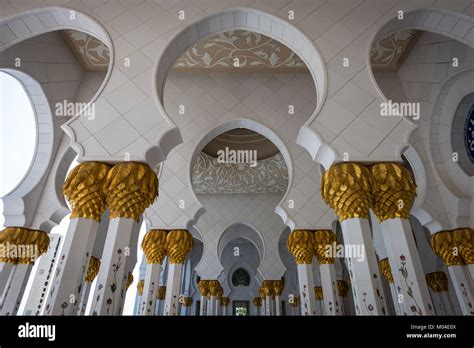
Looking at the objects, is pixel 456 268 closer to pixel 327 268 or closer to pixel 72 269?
pixel 327 268

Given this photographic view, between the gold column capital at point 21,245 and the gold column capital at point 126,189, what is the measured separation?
2797 mm

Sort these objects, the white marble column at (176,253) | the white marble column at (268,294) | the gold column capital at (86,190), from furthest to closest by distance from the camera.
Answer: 1. the white marble column at (268,294)
2. the white marble column at (176,253)
3. the gold column capital at (86,190)

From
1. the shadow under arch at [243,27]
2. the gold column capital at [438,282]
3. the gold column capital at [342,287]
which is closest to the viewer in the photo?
the shadow under arch at [243,27]

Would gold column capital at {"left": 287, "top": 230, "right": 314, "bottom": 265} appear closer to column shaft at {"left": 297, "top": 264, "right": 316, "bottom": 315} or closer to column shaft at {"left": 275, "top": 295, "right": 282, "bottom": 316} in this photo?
column shaft at {"left": 297, "top": 264, "right": 316, "bottom": 315}

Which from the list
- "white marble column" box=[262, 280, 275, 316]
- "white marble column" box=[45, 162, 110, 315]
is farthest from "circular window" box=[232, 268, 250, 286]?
"white marble column" box=[45, 162, 110, 315]

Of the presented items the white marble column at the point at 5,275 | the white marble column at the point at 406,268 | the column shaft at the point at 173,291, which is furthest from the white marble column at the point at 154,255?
the white marble column at the point at 406,268

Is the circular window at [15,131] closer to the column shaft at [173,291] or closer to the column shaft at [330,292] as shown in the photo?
the column shaft at [173,291]

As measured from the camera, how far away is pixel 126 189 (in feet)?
9.83

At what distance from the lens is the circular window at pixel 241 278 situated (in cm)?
1419

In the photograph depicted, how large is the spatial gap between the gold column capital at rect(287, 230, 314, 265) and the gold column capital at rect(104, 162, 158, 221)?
2.75m

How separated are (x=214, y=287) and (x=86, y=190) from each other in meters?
6.45

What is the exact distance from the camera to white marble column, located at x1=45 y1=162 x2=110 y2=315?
254cm
